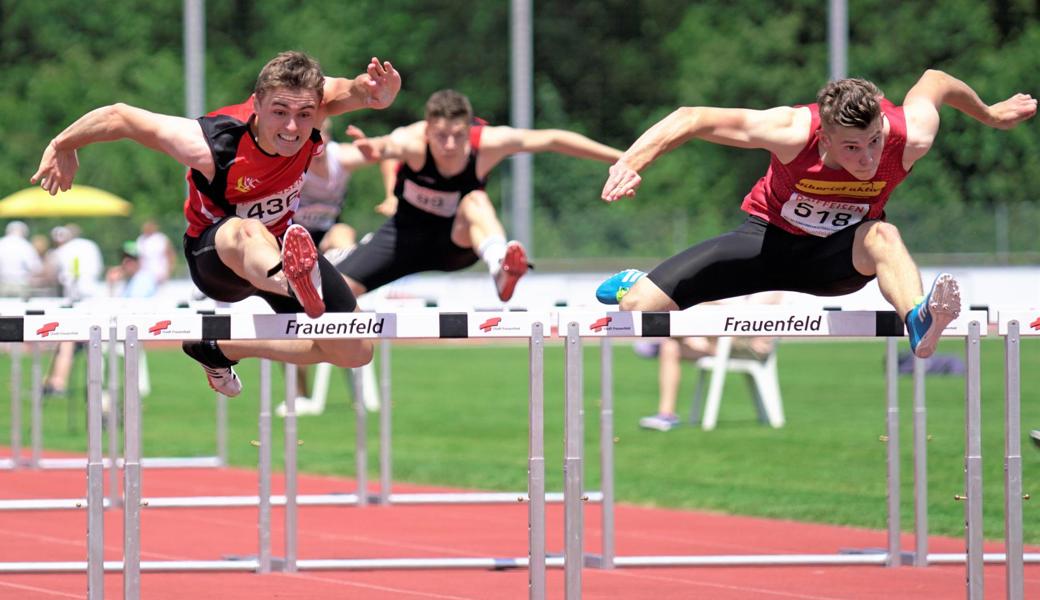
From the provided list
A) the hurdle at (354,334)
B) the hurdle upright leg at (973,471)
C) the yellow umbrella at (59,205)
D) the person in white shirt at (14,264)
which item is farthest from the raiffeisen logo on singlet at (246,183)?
the yellow umbrella at (59,205)

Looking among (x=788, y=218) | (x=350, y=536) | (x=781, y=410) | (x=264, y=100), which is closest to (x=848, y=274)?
(x=788, y=218)

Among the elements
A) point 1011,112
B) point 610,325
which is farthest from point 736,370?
point 610,325

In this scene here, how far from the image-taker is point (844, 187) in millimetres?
6930

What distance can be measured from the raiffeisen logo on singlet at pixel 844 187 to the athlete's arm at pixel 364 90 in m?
1.76

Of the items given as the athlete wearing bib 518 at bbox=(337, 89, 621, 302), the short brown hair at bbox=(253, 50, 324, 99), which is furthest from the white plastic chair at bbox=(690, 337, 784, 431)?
the short brown hair at bbox=(253, 50, 324, 99)

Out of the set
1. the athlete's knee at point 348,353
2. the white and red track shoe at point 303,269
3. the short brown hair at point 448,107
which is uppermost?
the short brown hair at point 448,107

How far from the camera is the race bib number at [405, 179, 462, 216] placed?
9.85 metres

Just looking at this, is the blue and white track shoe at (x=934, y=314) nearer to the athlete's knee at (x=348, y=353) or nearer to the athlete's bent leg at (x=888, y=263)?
the athlete's bent leg at (x=888, y=263)

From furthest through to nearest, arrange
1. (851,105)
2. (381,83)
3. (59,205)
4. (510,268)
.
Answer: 1. (59,205)
2. (510,268)
3. (381,83)
4. (851,105)

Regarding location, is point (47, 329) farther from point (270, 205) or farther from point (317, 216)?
point (317, 216)

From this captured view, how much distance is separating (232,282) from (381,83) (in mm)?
1166

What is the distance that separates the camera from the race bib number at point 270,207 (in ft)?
23.3

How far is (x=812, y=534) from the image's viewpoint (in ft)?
31.4

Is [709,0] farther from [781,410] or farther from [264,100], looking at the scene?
[264,100]
